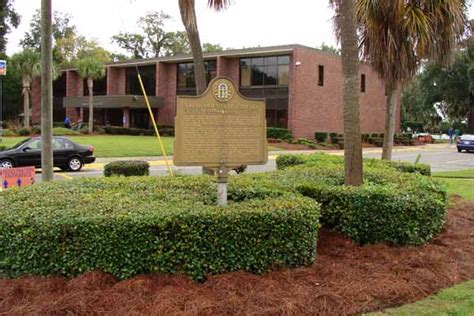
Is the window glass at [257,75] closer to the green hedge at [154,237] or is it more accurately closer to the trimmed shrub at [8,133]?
the trimmed shrub at [8,133]

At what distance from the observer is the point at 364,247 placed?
6.26m

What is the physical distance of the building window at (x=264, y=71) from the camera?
4281cm

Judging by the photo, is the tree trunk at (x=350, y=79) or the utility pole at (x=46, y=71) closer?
the tree trunk at (x=350, y=79)

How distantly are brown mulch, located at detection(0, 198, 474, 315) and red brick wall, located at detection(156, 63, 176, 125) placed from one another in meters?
45.8

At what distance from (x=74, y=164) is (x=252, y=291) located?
17.4 m

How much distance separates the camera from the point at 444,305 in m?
4.73

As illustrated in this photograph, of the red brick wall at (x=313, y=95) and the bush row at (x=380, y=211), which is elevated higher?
the red brick wall at (x=313, y=95)

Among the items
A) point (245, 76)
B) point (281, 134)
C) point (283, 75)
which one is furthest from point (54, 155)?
point (245, 76)

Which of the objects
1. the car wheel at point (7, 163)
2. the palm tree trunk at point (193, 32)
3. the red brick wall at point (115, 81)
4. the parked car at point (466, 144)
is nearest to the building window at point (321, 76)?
the parked car at point (466, 144)

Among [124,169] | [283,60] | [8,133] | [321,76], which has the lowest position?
[124,169]

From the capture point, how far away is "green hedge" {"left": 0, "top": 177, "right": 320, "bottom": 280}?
4754mm

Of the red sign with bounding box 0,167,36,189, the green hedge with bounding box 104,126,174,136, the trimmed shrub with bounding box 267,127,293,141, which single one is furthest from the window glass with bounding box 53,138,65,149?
the green hedge with bounding box 104,126,174,136

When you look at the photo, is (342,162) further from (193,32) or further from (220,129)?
(220,129)

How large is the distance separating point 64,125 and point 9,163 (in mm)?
37047
